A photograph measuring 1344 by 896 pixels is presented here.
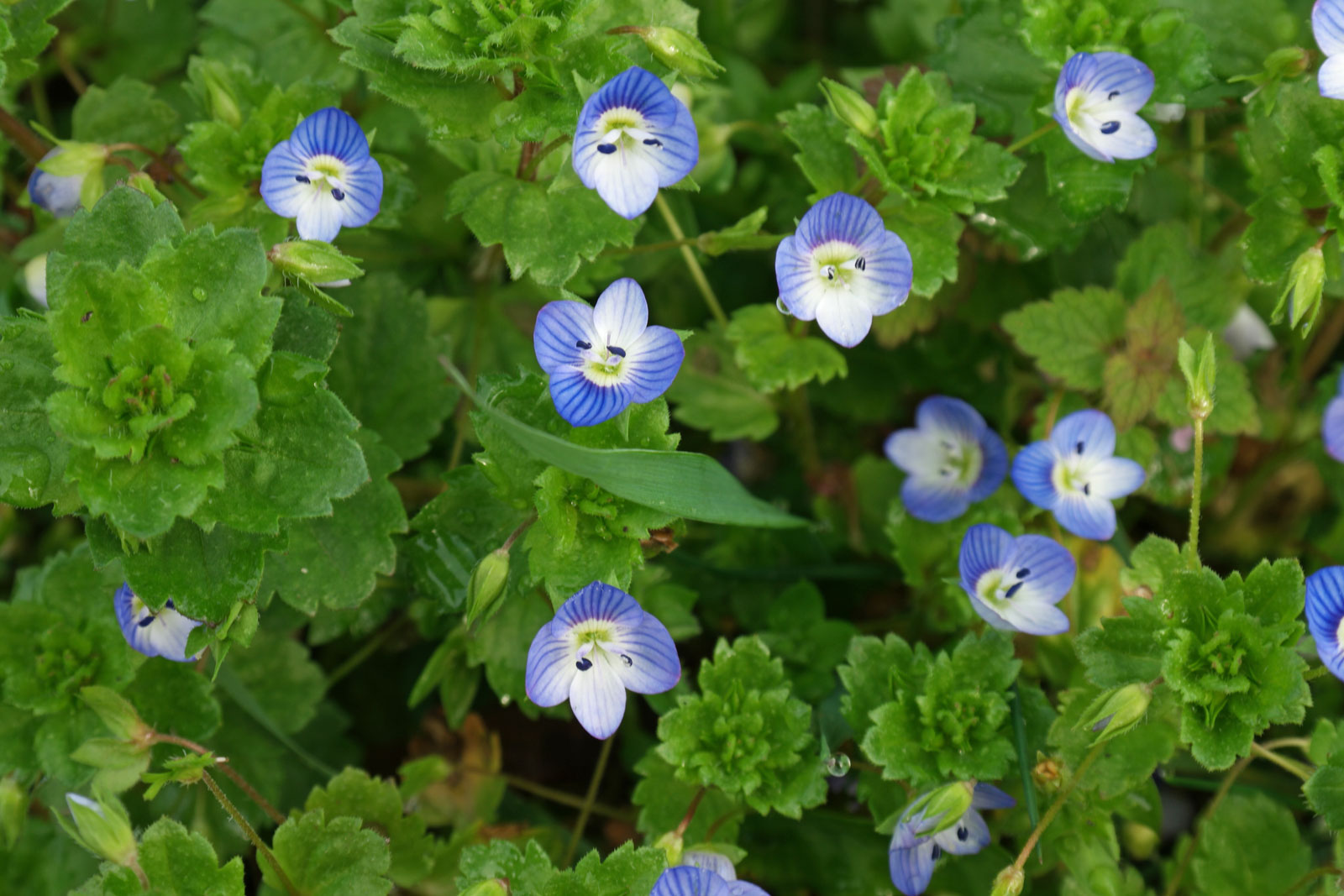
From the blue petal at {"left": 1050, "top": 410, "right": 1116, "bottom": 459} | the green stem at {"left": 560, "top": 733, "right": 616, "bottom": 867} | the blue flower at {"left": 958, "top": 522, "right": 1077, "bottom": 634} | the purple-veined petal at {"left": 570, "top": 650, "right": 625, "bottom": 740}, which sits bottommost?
the green stem at {"left": 560, "top": 733, "right": 616, "bottom": 867}

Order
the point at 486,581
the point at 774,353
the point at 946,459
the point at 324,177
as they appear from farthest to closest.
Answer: the point at 946,459 → the point at 774,353 → the point at 324,177 → the point at 486,581

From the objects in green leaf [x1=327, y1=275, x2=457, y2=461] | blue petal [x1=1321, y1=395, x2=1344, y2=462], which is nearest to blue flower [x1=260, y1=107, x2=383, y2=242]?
green leaf [x1=327, y1=275, x2=457, y2=461]

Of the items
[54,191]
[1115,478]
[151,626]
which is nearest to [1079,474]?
[1115,478]

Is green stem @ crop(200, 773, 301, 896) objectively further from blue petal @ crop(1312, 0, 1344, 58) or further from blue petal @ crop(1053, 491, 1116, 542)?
blue petal @ crop(1312, 0, 1344, 58)

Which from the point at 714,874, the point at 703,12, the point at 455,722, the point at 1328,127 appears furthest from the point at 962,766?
the point at 703,12

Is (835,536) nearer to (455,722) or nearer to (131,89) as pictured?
(455,722)

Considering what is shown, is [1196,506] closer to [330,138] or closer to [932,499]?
[932,499]
